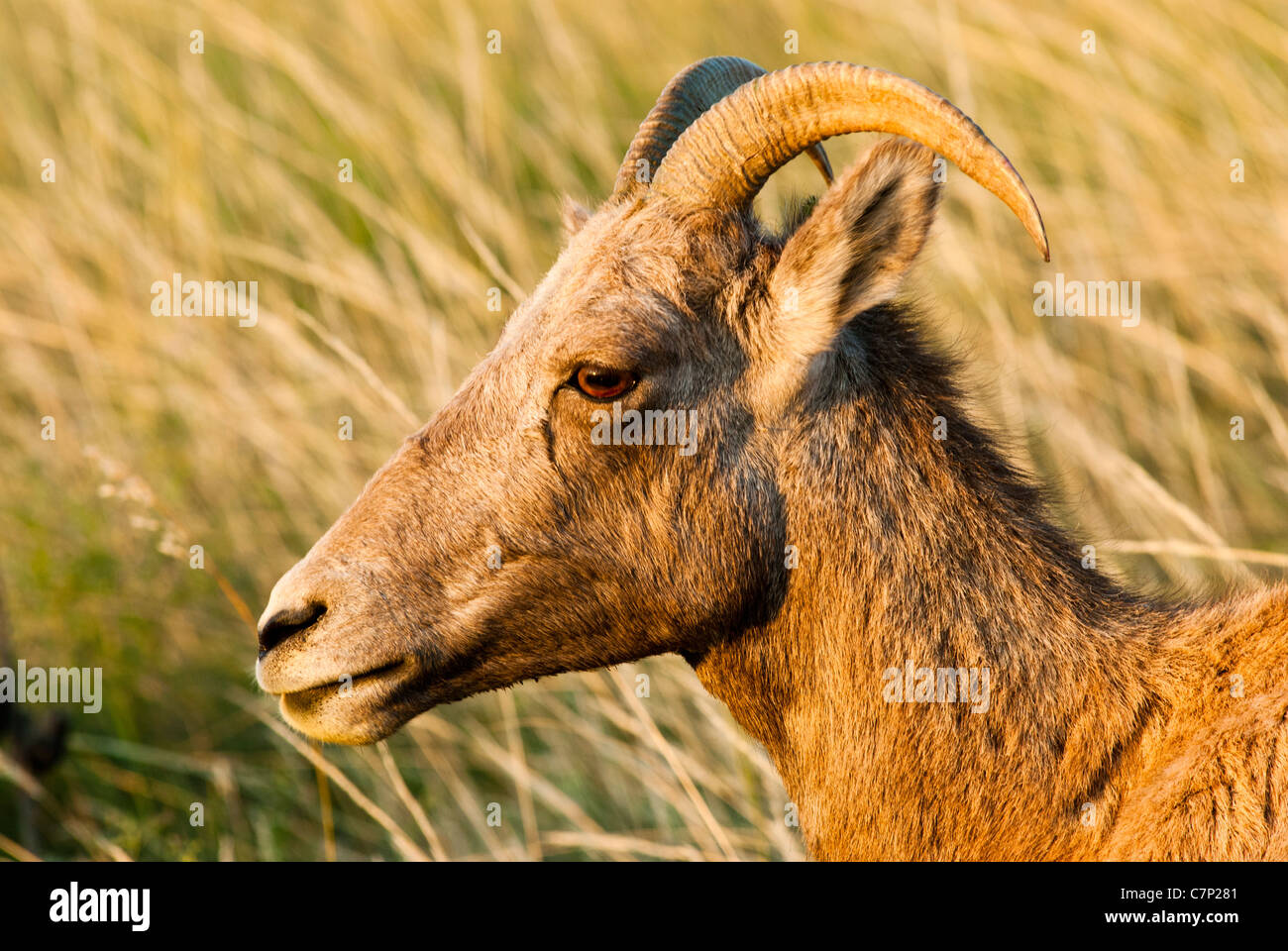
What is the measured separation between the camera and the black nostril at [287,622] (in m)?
3.69

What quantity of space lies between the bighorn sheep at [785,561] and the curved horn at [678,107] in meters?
0.34

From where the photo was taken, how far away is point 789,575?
386cm

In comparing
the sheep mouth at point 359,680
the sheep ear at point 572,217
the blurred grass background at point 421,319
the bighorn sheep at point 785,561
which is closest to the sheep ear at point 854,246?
the bighorn sheep at point 785,561

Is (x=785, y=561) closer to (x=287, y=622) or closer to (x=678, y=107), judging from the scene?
(x=287, y=622)

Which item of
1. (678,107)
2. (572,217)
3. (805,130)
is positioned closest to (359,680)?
(572,217)

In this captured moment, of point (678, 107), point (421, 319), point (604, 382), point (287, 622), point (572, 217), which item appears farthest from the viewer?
point (421, 319)

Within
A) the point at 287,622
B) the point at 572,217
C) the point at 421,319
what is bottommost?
the point at 287,622

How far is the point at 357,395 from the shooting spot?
21.4 feet

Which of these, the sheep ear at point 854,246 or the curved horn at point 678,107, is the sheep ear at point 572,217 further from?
the sheep ear at point 854,246

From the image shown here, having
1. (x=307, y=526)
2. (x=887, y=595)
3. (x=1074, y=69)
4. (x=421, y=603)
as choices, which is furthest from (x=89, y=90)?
(x=887, y=595)

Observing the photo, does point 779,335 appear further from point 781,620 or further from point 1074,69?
point 1074,69

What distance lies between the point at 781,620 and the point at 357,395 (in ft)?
10.8

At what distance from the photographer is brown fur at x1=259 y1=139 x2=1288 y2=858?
3.73 meters

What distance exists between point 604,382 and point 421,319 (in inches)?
160
